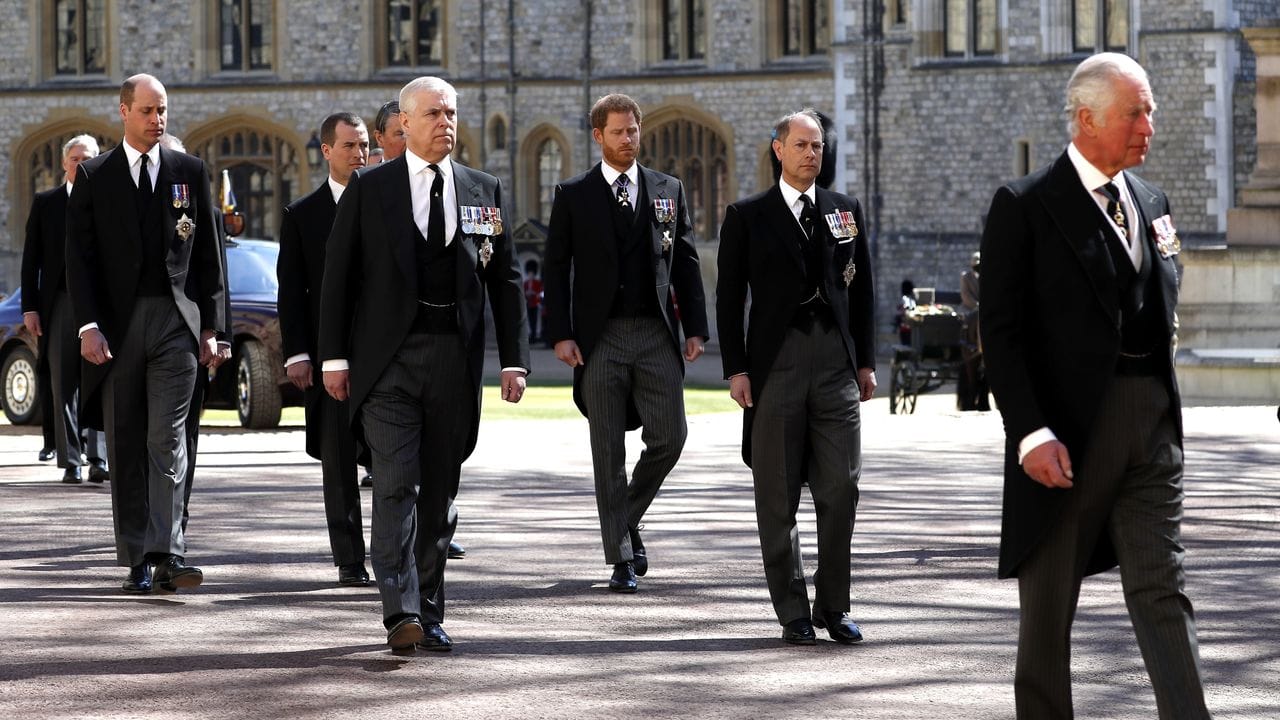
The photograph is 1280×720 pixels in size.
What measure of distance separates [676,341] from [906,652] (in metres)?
1.84

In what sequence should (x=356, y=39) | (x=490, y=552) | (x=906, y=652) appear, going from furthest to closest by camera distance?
1. (x=356, y=39)
2. (x=490, y=552)
3. (x=906, y=652)

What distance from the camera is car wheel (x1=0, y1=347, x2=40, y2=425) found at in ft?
59.2

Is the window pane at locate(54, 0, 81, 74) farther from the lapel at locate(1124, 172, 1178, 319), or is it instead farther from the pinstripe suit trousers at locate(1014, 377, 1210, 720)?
the pinstripe suit trousers at locate(1014, 377, 1210, 720)

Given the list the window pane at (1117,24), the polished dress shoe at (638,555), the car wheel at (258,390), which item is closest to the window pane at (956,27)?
the window pane at (1117,24)

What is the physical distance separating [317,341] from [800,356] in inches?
83.2

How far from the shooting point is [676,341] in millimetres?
8391

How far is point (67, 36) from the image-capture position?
147 feet

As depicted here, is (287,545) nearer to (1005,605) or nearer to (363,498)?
(363,498)

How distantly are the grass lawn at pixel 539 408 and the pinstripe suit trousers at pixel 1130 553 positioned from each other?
13225 millimetres

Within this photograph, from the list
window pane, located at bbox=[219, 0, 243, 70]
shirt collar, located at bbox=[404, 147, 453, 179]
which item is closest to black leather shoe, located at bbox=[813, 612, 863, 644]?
shirt collar, located at bbox=[404, 147, 453, 179]

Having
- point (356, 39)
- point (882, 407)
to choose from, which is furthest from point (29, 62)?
point (882, 407)

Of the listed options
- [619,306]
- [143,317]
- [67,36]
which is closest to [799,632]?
[619,306]

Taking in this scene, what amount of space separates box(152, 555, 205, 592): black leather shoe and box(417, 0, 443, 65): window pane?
3510cm

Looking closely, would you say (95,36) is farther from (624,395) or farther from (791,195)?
(791,195)
